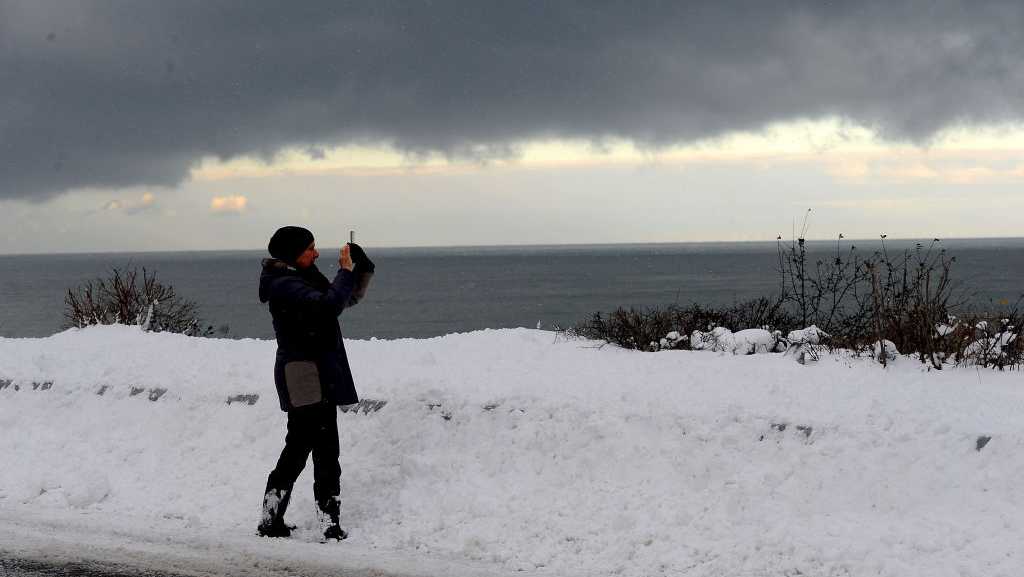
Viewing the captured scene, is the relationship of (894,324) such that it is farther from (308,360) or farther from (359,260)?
(308,360)

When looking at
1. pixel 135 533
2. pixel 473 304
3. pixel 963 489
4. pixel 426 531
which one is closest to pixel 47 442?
pixel 135 533

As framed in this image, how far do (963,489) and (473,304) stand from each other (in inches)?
3027

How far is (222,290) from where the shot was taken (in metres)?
111

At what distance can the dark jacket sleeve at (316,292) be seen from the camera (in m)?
5.75

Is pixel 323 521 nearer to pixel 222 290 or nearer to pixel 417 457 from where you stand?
pixel 417 457

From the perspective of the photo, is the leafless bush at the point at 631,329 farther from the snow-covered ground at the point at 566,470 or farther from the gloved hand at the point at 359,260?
the gloved hand at the point at 359,260

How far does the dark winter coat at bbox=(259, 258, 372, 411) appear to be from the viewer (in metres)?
5.82

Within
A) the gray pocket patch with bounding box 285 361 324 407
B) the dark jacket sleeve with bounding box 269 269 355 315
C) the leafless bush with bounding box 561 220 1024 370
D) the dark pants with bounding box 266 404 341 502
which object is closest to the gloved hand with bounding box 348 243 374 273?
the dark jacket sleeve with bounding box 269 269 355 315

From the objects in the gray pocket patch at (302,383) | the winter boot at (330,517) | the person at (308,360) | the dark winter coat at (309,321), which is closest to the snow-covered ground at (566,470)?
the winter boot at (330,517)

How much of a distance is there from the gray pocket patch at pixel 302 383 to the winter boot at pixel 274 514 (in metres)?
0.70

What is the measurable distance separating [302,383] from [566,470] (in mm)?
2233

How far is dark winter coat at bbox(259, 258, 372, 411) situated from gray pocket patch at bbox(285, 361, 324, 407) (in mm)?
51

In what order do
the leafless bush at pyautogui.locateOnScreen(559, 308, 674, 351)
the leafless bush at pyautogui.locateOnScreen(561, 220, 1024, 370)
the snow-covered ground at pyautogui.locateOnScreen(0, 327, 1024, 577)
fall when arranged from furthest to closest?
the leafless bush at pyautogui.locateOnScreen(559, 308, 674, 351), the leafless bush at pyautogui.locateOnScreen(561, 220, 1024, 370), the snow-covered ground at pyautogui.locateOnScreen(0, 327, 1024, 577)

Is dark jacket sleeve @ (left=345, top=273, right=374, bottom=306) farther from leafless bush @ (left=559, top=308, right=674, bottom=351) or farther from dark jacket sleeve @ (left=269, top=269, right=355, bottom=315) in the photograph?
leafless bush @ (left=559, top=308, right=674, bottom=351)
